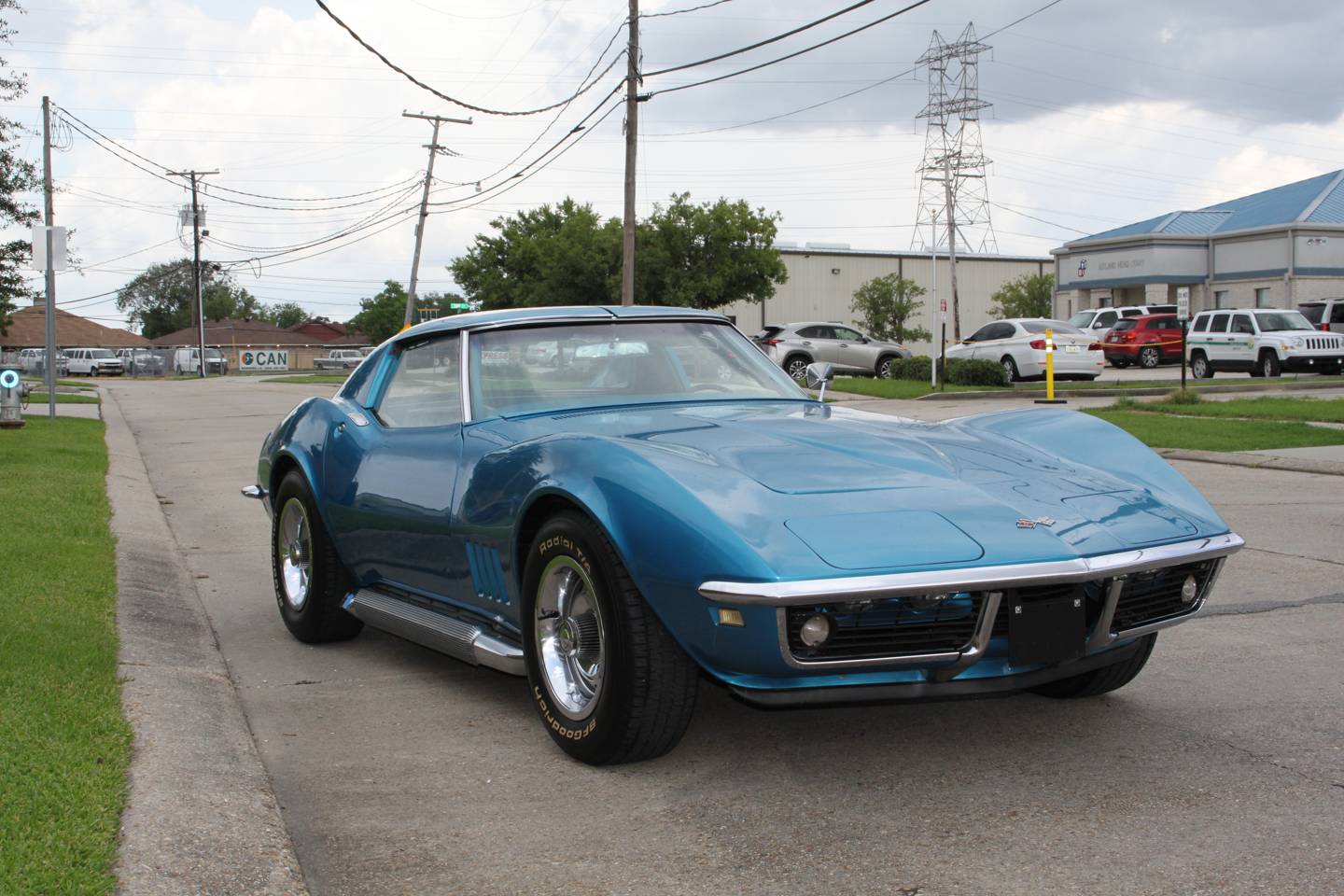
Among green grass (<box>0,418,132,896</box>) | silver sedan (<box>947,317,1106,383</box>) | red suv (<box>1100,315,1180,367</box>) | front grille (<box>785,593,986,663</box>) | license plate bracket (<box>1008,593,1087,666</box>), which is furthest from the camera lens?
red suv (<box>1100,315,1180,367</box>)

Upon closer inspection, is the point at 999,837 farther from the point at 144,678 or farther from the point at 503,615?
the point at 144,678

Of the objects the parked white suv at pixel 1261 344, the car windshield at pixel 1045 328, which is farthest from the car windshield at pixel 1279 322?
the car windshield at pixel 1045 328

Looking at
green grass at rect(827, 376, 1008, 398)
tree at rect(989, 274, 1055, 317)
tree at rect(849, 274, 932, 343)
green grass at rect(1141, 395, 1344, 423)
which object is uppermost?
tree at rect(989, 274, 1055, 317)

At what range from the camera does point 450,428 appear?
5.04m

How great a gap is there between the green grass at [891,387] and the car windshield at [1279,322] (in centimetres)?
762

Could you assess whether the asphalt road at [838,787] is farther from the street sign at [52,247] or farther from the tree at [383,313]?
the tree at [383,313]

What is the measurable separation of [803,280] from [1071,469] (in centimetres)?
7413

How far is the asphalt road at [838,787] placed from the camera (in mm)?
3273

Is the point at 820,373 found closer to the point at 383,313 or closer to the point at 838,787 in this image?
the point at 838,787

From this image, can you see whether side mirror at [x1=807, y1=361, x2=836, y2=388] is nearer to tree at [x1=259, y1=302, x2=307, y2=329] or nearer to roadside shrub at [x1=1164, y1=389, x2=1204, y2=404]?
roadside shrub at [x1=1164, y1=389, x2=1204, y2=404]

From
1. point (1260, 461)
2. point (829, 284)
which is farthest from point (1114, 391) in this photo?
point (829, 284)

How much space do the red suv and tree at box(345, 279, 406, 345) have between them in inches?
3877

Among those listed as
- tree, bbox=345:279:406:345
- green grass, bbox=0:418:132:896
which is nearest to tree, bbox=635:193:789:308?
green grass, bbox=0:418:132:896

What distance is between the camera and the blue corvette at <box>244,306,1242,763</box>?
11.7 ft
